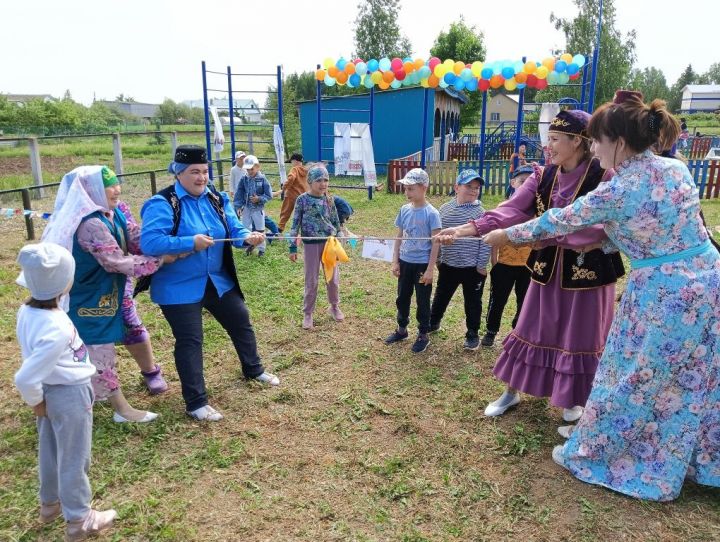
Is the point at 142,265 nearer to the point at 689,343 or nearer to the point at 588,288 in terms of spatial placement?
the point at 588,288

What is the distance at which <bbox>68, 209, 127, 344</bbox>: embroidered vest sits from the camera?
10.6 ft

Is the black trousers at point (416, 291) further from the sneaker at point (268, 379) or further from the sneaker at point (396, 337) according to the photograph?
the sneaker at point (268, 379)

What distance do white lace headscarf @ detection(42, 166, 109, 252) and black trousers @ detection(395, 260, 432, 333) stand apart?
2508mm

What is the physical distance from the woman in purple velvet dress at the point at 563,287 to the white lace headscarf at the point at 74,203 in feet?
7.52

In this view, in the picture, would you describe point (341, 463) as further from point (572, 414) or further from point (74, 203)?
point (74, 203)

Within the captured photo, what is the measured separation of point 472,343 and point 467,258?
0.83 metres

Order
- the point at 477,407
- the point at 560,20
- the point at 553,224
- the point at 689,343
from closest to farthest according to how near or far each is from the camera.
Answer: the point at 689,343, the point at 553,224, the point at 477,407, the point at 560,20

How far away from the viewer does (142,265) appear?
3273mm

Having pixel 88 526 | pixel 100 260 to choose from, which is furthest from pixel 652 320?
pixel 100 260

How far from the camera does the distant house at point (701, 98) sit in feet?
250

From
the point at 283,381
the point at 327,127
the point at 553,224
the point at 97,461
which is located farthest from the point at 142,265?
the point at 327,127

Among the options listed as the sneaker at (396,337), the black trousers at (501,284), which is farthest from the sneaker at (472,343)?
the sneaker at (396,337)

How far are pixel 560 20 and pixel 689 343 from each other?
3869 cm

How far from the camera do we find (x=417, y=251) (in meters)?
4.55
